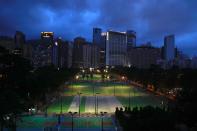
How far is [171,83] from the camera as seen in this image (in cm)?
8612

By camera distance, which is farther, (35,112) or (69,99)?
(69,99)

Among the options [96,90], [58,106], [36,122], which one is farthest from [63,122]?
[96,90]

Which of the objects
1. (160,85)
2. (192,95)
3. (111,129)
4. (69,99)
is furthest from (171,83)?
(192,95)

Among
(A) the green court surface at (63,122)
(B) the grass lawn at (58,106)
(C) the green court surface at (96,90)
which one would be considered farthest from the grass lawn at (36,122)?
(C) the green court surface at (96,90)

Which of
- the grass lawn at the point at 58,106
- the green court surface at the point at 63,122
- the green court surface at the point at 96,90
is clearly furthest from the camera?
the green court surface at the point at 96,90

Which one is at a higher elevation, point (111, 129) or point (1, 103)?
point (1, 103)

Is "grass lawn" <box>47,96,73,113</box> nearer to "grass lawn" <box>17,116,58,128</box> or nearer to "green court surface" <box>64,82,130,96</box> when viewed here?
"grass lawn" <box>17,116,58,128</box>

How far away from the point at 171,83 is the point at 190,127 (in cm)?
5909

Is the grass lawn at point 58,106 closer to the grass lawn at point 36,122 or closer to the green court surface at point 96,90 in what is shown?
the grass lawn at point 36,122

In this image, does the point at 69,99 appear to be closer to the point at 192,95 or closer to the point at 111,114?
the point at 111,114

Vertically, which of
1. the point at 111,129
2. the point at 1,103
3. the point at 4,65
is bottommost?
Result: the point at 111,129

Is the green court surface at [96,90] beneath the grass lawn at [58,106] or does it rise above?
above

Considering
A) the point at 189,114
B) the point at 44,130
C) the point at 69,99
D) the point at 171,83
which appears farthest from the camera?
the point at 171,83

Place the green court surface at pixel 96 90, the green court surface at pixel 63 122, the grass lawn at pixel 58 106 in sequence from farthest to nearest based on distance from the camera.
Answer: the green court surface at pixel 96 90
the grass lawn at pixel 58 106
the green court surface at pixel 63 122
